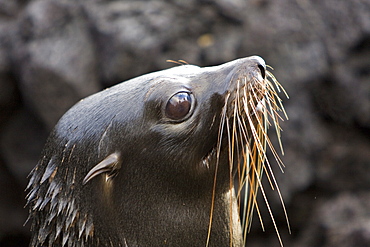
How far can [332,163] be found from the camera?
5969 mm

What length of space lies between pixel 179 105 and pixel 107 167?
0.48m

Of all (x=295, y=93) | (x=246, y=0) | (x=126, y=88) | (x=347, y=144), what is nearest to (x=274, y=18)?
(x=246, y=0)

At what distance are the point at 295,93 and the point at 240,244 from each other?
123 inches

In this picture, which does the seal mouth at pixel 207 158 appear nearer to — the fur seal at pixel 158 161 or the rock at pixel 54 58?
the fur seal at pixel 158 161

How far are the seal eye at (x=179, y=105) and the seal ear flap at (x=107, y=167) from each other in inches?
14.4

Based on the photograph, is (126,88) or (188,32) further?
(188,32)

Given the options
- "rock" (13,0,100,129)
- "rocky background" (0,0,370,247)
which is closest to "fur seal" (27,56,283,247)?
"rocky background" (0,0,370,247)

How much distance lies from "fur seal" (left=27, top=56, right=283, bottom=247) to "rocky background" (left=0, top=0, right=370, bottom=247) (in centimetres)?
296

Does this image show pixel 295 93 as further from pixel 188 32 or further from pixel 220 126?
pixel 220 126

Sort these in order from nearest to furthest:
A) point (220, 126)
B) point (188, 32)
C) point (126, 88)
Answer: point (220, 126), point (126, 88), point (188, 32)

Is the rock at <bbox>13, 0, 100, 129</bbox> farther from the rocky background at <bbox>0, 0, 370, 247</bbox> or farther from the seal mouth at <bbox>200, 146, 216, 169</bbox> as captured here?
the seal mouth at <bbox>200, 146, 216, 169</bbox>

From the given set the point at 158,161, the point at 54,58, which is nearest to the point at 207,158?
the point at 158,161

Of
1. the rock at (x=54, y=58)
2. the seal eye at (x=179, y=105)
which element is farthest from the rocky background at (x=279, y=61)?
the seal eye at (x=179, y=105)

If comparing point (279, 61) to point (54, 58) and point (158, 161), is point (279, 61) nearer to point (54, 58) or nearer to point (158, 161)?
point (54, 58)
